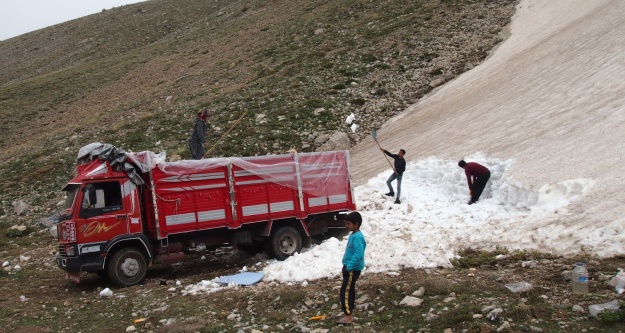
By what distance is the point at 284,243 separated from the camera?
44.8 ft

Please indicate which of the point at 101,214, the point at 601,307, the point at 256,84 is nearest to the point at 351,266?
the point at 601,307

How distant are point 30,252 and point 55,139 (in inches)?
633

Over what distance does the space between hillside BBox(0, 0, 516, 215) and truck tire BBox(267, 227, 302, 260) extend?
10201 mm

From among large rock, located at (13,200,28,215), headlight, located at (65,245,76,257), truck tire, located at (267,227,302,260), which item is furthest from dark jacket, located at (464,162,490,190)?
large rock, located at (13,200,28,215)

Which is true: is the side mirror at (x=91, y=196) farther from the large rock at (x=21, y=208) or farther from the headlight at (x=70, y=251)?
the large rock at (x=21, y=208)

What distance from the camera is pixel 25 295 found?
1177 cm

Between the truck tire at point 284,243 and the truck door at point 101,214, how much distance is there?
3.59 metres

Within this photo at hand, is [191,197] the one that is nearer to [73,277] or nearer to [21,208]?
[73,277]

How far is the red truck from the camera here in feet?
39.1

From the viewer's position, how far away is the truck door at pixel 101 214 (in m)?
11.8

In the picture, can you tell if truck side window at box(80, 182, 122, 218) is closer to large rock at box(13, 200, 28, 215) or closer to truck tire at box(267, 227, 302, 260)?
truck tire at box(267, 227, 302, 260)

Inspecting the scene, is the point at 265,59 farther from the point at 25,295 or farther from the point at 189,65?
the point at 25,295

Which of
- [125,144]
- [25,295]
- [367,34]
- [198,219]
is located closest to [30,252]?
[25,295]

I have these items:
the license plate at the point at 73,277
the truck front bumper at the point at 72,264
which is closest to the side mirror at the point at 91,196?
the truck front bumper at the point at 72,264
